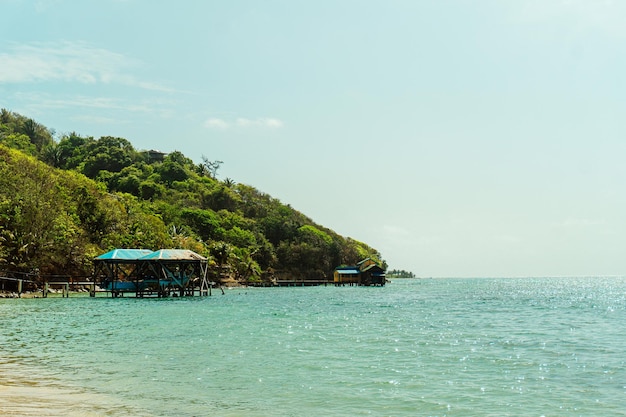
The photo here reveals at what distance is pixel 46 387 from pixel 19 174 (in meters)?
46.0

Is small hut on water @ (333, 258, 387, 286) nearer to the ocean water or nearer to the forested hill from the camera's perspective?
the forested hill

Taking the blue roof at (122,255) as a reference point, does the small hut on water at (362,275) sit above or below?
below

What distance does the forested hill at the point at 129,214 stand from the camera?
47.7 m

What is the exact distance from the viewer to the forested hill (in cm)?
4766

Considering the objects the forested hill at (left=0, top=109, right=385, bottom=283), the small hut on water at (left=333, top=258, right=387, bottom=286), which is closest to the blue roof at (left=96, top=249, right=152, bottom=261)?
the forested hill at (left=0, top=109, right=385, bottom=283)

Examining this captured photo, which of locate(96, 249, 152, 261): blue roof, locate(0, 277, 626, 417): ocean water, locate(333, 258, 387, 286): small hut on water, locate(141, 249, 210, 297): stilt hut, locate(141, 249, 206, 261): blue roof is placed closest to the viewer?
locate(0, 277, 626, 417): ocean water

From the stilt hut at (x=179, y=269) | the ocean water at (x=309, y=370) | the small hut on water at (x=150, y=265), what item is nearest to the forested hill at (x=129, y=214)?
the small hut on water at (x=150, y=265)

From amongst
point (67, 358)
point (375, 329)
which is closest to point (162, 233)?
point (375, 329)

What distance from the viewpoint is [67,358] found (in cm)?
1443

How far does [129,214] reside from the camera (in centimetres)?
7075

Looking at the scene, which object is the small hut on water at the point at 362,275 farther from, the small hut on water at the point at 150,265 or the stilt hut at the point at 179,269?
the small hut on water at the point at 150,265

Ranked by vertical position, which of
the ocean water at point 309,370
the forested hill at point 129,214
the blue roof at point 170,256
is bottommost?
the ocean water at point 309,370

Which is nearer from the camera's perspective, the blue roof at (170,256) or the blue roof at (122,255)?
the blue roof at (122,255)

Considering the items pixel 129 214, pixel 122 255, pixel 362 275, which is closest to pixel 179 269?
pixel 122 255
